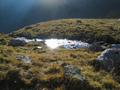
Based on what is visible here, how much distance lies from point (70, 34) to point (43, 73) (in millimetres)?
55731

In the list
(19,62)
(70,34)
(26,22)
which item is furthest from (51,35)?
(26,22)

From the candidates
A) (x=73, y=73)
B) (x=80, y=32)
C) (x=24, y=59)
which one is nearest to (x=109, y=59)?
(x=73, y=73)

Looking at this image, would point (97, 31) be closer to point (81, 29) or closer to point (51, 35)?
point (81, 29)

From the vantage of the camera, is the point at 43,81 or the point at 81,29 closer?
the point at 43,81

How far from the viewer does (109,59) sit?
71.3ft

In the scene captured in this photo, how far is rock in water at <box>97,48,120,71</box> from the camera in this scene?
69.6 ft

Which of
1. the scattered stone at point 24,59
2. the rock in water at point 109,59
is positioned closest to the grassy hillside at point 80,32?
the rock in water at point 109,59

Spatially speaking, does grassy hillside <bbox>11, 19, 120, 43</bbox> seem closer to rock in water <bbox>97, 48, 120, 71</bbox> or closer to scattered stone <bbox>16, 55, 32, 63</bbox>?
rock in water <bbox>97, 48, 120, 71</bbox>

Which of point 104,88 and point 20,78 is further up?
point 20,78

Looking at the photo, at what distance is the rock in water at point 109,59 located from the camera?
21209 millimetres

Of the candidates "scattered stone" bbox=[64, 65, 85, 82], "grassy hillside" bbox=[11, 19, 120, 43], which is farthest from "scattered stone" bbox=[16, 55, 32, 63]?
"grassy hillside" bbox=[11, 19, 120, 43]

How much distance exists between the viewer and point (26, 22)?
655 ft

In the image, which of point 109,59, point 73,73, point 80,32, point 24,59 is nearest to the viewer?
point 73,73

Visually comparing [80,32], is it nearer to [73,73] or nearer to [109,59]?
[109,59]
